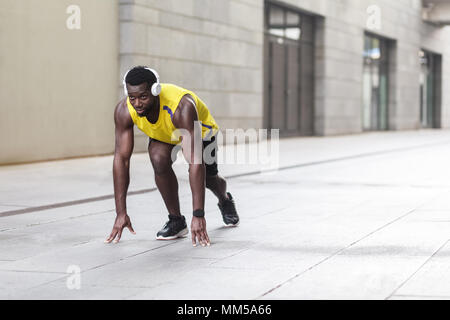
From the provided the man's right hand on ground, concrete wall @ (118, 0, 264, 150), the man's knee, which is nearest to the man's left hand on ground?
the man's right hand on ground

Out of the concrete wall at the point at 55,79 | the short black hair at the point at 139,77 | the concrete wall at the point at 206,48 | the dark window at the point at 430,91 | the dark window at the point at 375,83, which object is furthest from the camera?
the dark window at the point at 430,91

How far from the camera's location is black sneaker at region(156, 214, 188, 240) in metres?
6.25

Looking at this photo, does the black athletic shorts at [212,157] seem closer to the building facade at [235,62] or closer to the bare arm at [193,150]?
the bare arm at [193,150]

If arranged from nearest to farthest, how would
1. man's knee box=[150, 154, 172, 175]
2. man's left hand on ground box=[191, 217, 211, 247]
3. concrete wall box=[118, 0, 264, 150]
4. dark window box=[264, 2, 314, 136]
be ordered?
man's left hand on ground box=[191, 217, 211, 247] → man's knee box=[150, 154, 172, 175] → concrete wall box=[118, 0, 264, 150] → dark window box=[264, 2, 314, 136]

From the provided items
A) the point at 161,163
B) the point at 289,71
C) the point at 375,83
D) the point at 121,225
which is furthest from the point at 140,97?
the point at 375,83

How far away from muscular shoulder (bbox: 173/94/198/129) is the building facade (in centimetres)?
886

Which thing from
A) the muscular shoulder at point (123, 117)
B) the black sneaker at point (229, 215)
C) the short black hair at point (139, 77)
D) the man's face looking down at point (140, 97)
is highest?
the short black hair at point (139, 77)

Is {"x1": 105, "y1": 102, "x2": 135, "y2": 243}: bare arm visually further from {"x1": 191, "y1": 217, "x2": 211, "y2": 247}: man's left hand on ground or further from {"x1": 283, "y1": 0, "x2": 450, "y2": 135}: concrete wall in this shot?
{"x1": 283, "y1": 0, "x2": 450, "y2": 135}: concrete wall

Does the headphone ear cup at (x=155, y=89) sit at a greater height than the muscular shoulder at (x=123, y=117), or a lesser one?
greater

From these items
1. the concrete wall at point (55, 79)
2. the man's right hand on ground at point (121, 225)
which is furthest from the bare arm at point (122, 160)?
the concrete wall at point (55, 79)

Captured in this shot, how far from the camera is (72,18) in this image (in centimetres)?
1553

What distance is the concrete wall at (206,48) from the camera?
17.2 meters
